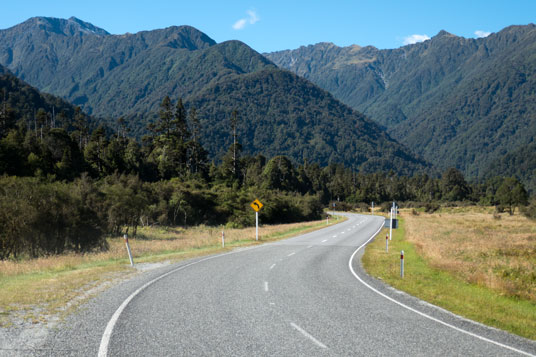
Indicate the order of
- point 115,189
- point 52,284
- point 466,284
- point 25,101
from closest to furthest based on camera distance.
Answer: point 52,284 → point 466,284 → point 115,189 → point 25,101

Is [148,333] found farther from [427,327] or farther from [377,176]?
[377,176]

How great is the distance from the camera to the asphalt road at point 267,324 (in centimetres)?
661

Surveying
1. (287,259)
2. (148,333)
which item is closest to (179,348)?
(148,333)

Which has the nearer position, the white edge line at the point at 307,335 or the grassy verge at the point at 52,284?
the white edge line at the point at 307,335

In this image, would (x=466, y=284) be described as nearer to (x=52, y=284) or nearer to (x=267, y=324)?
(x=267, y=324)

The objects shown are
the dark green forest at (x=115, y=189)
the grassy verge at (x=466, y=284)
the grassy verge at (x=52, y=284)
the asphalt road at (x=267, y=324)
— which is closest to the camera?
the asphalt road at (x=267, y=324)

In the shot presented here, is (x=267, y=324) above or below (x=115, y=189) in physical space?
below

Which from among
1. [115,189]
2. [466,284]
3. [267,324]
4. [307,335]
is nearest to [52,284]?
[267,324]

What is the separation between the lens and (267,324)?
8023 millimetres

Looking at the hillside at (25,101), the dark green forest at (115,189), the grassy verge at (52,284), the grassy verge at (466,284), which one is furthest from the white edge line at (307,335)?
the hillside at (25,101)

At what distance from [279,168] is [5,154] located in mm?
66084

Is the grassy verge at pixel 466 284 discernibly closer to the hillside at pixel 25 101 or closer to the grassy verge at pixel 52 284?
the grassy verge at pixel 52 284

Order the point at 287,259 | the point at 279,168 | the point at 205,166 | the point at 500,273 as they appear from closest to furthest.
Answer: the point at 500,273 < the point at 287,259 < the point at 205,166 < the point at 279,168

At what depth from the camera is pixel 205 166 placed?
84.1 m
